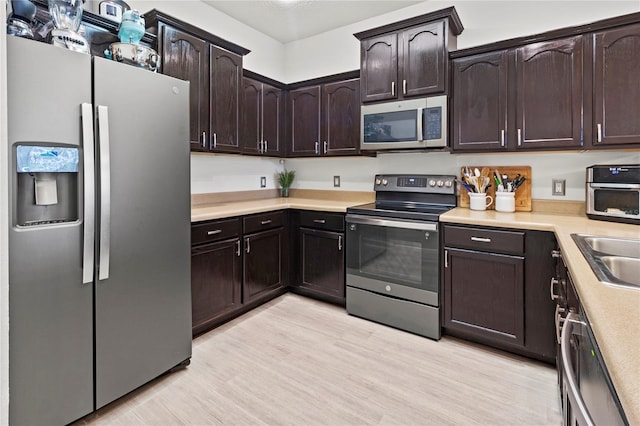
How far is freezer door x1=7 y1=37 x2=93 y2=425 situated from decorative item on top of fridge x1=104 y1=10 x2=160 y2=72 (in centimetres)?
36

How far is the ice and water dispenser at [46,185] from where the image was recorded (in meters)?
1.43

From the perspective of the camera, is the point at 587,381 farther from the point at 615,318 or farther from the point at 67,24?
the point at 67,24

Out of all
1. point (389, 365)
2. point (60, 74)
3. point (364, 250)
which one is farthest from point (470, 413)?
point (60, 74)

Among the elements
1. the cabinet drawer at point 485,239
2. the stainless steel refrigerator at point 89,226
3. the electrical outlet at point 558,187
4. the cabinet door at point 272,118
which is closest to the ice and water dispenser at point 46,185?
the stainless steel refrigerator at point 89,226

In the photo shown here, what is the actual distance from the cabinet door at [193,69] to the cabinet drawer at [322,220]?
3.43 feet

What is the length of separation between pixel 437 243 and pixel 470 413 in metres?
1.06

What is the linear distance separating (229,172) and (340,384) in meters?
2.21

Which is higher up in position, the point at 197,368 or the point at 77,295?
the point at 77,295

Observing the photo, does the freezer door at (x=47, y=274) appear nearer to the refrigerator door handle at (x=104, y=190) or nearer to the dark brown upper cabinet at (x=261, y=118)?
the refrigerator door handle at (x=104, y=190)

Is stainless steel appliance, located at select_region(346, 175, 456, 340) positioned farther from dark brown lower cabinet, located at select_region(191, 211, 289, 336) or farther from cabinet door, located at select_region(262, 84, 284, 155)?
cabinet door, located at select_region(262, 84, 284, 155)

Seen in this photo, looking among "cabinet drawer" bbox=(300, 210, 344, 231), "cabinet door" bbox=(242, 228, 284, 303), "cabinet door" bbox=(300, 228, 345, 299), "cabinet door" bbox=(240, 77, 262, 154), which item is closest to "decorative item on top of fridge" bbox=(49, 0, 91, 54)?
"cabinet door" bbox=(240, 77, 262, 154)

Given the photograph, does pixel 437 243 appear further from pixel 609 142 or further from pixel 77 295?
pixel 77 295

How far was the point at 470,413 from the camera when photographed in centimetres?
174

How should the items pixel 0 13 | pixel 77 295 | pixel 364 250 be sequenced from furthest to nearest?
pixel 364 250
pixel 77 295
pixel 0 13
